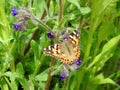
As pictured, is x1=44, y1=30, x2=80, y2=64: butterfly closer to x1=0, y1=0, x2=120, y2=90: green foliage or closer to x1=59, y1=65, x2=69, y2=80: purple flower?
x1=59, y1=65, x2=69, y2=80: purple flower

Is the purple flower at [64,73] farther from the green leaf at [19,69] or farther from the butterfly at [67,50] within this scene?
the green leaf at [19,69]

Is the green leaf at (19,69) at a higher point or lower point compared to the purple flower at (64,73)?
lower

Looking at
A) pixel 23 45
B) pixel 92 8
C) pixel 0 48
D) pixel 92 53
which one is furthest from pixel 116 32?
pixel 0 48

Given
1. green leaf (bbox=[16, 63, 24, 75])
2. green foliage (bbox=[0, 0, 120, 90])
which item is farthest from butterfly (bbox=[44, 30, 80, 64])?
green leaf (bbox=[16, 63, 24, 75])

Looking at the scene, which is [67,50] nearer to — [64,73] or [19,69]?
[64,73]

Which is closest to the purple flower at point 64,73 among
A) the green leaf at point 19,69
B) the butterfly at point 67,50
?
the butterfly at point 67,50

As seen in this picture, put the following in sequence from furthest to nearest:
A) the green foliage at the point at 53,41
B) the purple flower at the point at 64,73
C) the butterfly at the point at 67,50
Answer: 1. the green foliage at the point at 53,41
2. the purple flower at the point at 64,73
3. the butterfly at the point at 67,50

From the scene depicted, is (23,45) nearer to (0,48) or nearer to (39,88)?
(0,48)

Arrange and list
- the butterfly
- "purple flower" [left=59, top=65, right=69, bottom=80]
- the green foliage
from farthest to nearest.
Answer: the green foliage
"purple flower" [left=59, top=65, right=69, bottom=80]
the butterfly

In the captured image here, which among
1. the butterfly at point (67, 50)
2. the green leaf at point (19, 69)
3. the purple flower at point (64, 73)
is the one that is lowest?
the green leaf at point (19, 69)
